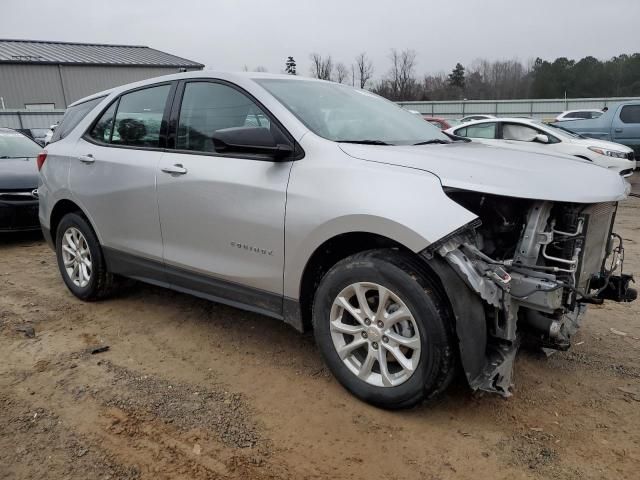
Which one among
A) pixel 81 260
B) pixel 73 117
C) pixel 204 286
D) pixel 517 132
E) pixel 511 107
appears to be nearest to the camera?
pixel 204 286

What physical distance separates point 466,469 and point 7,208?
20.4 feet

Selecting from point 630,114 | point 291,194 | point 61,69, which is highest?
point 61,69

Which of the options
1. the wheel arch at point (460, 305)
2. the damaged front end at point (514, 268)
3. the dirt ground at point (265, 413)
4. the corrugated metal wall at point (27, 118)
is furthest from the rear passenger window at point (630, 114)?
the corrugated metal wall at point (27, 118)

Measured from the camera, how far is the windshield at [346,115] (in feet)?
10.3

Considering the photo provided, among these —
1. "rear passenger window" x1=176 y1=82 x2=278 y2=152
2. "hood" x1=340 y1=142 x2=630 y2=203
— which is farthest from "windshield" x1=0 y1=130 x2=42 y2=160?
"hood" x1=340 y1=142 x2=630 y2=203

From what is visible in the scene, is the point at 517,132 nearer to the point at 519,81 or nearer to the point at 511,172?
the point at 511,172

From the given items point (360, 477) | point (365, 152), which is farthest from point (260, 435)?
point (365, 152)

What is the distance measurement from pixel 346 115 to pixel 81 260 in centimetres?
265

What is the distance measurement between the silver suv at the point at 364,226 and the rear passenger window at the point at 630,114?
1151 centimetres

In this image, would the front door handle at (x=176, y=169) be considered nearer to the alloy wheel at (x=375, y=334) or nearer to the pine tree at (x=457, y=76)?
the alloy wheel at (x=375, y=334)

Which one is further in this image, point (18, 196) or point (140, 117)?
point (18, 196)

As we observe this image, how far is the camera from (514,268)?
257 cm

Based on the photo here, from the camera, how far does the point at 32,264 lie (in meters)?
5.86

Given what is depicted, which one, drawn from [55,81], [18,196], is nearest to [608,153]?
[18,196]
